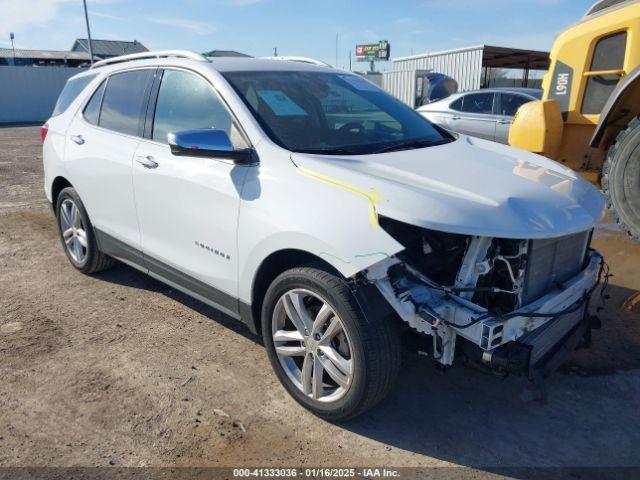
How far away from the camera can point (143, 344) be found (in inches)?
145

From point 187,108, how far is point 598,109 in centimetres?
469

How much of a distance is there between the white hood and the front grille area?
0.15 meters

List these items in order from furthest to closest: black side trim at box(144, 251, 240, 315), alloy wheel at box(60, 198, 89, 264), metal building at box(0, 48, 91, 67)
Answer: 1. metal building at box(0, 48, 91, 67)
2. alloy wheel at box(60, 198, 89, 264)
3. black side trim at box(144, 251, 240, 315)

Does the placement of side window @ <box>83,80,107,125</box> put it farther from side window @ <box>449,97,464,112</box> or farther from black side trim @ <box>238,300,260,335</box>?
side window @ <box>449,97,464,112</box>

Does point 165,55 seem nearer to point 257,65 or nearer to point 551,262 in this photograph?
point 257,65

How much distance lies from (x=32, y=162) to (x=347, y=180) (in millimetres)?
11889

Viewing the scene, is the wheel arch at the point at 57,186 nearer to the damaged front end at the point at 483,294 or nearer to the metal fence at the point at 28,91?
the damaged front end at the point at 483,294

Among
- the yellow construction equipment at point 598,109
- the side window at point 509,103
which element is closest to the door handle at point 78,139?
the yellow construction equipment at point 598,109

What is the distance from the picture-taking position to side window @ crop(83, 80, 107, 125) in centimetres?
445

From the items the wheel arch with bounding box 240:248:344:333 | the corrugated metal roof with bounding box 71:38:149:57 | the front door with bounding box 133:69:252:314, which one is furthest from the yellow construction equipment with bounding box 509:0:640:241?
the corrugated metal roof with bounding box 71:38:149:57

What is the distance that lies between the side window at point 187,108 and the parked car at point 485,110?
7028 mm

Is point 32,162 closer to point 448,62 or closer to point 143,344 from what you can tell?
point 143,344

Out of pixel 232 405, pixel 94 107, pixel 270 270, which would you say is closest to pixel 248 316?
pixel 270 270

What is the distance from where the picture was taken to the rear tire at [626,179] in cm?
514
